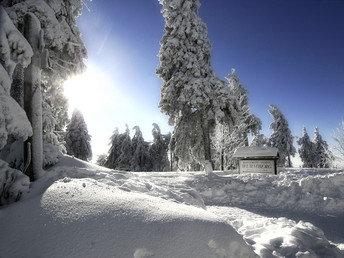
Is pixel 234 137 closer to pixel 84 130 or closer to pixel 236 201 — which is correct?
pixel 236 201

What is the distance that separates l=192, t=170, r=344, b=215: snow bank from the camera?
676 centimetres

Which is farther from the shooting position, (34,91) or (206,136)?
(206,136)

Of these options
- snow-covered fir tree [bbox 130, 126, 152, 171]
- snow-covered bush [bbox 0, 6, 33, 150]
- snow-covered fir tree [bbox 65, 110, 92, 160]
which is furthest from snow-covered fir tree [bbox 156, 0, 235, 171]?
snow-covered fir tree [bbox 65, 110, 92, 160]

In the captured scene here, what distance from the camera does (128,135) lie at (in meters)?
30.5

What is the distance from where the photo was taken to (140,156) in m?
29.0

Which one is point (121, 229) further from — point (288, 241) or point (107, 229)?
point (288, 241)

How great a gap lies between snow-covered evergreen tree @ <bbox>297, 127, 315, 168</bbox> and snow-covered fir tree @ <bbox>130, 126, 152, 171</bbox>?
29.2 meters

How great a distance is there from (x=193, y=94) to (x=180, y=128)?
2798mm

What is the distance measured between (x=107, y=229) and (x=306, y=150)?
147 feet

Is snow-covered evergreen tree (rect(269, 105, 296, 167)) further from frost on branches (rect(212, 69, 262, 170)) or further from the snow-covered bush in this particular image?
the snow-covered bush

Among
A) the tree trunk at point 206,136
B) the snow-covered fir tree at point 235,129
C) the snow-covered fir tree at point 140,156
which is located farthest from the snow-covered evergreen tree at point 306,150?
the tree trunk at point 206,136

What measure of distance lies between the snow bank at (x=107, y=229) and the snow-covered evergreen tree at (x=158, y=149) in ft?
90.6

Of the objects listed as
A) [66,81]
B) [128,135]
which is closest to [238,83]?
[128,135]

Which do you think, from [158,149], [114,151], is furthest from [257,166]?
[114,151]
